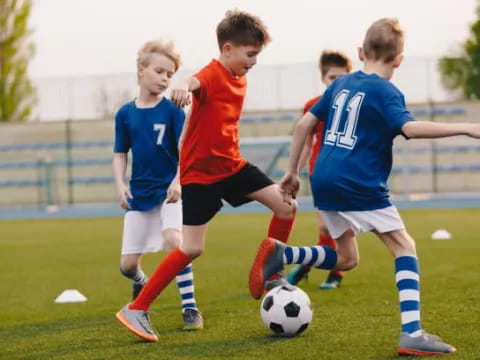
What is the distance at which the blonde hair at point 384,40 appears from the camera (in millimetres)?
4250

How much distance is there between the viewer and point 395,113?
163 inches

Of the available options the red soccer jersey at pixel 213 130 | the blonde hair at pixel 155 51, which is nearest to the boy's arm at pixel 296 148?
the red soccer jersey at pixel 213 130

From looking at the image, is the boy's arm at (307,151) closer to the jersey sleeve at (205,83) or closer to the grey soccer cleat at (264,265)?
the jersey sleeve at (205,83)

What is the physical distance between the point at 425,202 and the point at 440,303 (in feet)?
50.0

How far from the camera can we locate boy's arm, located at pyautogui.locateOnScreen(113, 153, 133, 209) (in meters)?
5.34

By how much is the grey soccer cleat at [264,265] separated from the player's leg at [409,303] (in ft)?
2.20

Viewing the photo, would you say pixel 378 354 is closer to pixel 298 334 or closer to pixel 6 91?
pixel 298 334

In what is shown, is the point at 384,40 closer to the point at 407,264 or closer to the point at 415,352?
the point at 407,264

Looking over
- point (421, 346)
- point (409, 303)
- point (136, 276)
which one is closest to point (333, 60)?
point (136, 276)

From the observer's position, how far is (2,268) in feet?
32.1

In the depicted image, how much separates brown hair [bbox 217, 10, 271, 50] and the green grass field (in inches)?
63.6

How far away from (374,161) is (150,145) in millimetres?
1697

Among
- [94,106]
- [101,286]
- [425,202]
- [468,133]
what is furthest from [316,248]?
[94,106]

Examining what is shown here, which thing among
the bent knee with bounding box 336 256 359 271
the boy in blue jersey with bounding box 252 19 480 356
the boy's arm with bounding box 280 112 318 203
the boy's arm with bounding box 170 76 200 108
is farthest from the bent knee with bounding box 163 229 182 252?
the boy in blue jersey with bounding box 252 19 480 356
